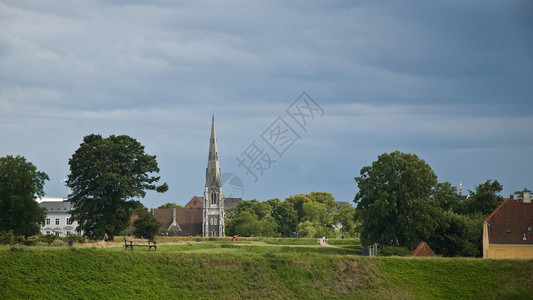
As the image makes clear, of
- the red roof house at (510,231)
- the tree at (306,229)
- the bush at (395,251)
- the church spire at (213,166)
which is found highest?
the church spire at (213,166)

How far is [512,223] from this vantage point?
54.7 metres

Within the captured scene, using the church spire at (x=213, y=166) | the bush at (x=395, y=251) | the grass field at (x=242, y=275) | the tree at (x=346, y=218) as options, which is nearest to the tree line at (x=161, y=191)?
the bush at (x=395, y=251)

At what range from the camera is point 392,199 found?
57719 millimetres

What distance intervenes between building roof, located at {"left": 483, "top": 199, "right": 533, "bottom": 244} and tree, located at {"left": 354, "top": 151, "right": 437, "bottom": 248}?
522cm

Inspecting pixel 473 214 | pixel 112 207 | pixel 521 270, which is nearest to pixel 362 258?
pixel 521 270

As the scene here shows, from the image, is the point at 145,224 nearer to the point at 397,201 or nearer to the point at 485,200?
the point at 397,201

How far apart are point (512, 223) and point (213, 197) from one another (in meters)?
98.4

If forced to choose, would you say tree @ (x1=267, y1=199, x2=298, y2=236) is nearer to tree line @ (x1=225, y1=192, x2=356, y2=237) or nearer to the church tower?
tree line @ (x1=225, y1=192, x2=356, y2=237)

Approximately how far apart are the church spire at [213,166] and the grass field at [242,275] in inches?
3924

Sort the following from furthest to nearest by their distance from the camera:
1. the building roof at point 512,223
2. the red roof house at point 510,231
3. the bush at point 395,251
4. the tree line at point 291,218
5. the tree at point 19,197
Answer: the tree line at point 291,218 → the tree at point 19,197 → the building roof at point 512,223 → the red roof house at point 510,231 → the bush at point 395,251

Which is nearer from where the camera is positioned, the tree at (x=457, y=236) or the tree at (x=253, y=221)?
the tree at (x=457, y=236)

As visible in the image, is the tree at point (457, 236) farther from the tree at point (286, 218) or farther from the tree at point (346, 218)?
the tree at point (286, 218)

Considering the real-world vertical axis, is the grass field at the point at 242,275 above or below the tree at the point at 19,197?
below

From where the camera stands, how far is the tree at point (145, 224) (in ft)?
210
